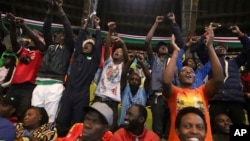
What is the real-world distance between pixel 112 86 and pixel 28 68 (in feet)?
3.98

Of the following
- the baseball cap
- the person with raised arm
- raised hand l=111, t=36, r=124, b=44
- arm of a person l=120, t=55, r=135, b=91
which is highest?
Result: raised hand l=111, t=36, r=124, b=44

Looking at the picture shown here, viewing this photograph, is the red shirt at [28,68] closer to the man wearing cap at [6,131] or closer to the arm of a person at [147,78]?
the arm of a person at [147,78]

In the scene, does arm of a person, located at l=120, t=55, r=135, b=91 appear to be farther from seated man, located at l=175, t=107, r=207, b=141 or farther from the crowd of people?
seated man, located at l=175, t=107, r=207, b=141

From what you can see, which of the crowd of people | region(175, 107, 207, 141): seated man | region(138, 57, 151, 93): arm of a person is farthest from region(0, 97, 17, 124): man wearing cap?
region(175, 107, 207, 141): seated man

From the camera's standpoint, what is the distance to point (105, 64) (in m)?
5.04

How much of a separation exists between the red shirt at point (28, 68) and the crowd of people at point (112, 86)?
0.04 ft

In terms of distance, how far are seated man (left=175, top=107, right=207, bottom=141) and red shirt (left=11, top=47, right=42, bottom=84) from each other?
2.63 metres

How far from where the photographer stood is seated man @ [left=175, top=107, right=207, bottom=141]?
284 centimetres

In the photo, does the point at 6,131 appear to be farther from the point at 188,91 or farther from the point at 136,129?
the point at 188,91

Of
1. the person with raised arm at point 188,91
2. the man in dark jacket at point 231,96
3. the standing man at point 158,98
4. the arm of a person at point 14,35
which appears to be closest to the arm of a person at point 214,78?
the person with raised arm at point 188,91

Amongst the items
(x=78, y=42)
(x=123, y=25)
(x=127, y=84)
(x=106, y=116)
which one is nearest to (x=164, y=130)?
(x=127, y=84)

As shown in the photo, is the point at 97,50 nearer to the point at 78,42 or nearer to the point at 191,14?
the point at 78,42

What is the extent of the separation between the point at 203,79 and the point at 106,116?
2167 millimetres

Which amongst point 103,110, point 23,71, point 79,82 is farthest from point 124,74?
point 103,110
